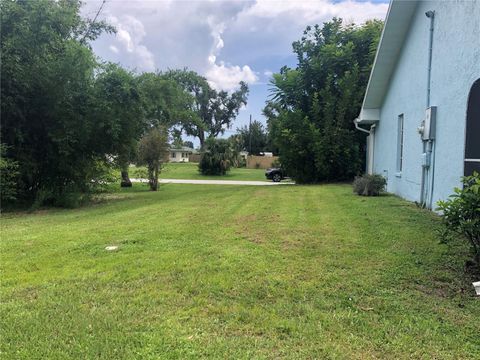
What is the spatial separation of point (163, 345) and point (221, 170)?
34.9 meters

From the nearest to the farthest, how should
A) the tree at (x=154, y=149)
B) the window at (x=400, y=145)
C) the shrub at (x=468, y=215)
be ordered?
the shrub at (x=468, y=215) → the window at (x=400, y=145) → the tree at (x=154, y=149)

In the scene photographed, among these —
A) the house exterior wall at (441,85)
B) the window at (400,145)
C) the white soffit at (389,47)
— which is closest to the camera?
the house exterior wall at (441,85)

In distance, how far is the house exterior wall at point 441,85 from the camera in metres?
6.65

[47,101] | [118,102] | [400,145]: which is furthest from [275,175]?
[47,101]

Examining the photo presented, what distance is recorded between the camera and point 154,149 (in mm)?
20188

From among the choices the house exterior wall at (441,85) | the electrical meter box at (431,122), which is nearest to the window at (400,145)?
the house exterior wall at (441,85)

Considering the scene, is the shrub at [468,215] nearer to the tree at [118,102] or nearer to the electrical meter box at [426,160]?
the electrical meter box at [426,160]

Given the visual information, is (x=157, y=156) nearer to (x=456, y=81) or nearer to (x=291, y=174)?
(x=291, y=174)

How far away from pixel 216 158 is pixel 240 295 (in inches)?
1329

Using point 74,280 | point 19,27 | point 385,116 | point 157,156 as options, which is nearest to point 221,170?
point 157,156

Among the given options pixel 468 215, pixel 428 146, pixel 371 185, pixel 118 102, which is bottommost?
pixel 371 185

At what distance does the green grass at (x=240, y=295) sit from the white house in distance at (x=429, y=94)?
5.37ft

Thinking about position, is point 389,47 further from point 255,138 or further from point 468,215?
point 255,138

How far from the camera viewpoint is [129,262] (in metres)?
4.78
